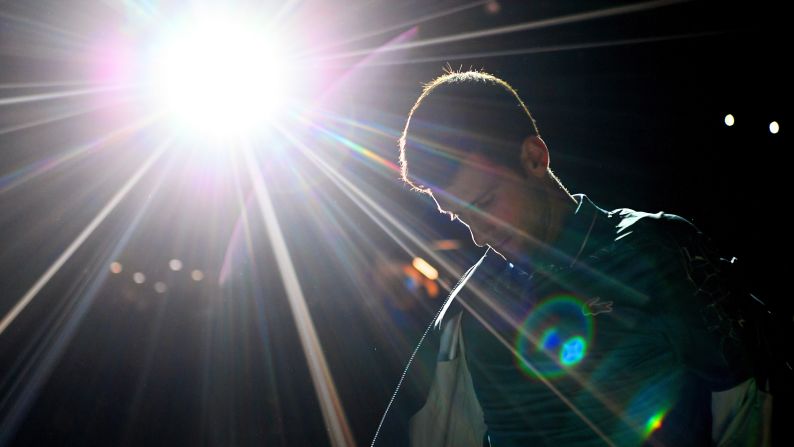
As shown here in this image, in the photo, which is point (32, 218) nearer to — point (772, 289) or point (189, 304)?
point (189, 304)

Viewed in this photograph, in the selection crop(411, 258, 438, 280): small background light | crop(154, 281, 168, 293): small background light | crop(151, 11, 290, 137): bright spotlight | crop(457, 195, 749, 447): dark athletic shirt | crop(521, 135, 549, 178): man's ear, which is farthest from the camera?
crop(411, 258, 438, 280): small background light

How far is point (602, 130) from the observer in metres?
2.78

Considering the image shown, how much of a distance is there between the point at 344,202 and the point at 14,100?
55.3 inches

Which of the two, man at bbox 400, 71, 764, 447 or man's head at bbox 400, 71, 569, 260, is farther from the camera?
man's head at bbox 400, 71, 569, 260

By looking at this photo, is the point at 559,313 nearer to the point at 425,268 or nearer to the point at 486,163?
the point at 486,163

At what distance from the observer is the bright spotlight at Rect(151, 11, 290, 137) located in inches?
92.0

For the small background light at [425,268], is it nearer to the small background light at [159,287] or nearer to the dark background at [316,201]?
the dark background at [316,201]

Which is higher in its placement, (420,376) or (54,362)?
(54,362)

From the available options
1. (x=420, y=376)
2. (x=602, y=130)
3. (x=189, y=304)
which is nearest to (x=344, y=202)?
(x=189, y=304)

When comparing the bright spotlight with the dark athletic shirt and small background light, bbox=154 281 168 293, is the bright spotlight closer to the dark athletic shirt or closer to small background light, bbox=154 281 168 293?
small background light, bbox=154 281 168 293

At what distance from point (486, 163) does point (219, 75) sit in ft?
5.46

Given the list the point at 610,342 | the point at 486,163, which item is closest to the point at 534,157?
the point at 486,163

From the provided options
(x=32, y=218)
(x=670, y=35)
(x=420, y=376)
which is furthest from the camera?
(x=670, y=35)

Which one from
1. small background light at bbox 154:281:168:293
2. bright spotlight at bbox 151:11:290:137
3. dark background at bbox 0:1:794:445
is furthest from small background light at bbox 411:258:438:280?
small background light at bbox 154:281:168:293
